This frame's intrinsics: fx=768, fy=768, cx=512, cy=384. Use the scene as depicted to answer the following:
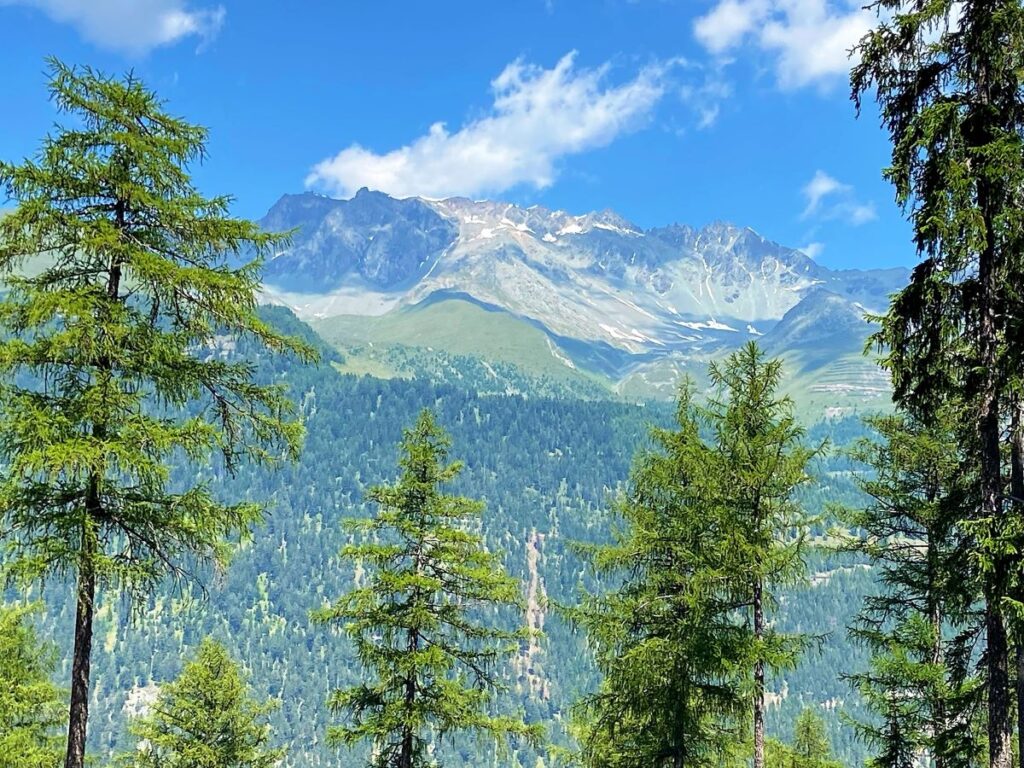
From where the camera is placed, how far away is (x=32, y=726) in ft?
74.3

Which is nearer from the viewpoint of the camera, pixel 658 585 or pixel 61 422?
pixel 61 422

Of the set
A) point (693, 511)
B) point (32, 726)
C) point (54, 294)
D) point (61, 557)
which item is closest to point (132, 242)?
point (54, 294)

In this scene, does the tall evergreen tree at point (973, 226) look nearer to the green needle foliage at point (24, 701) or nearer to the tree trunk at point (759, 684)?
the tree trunk at point (759, 684)

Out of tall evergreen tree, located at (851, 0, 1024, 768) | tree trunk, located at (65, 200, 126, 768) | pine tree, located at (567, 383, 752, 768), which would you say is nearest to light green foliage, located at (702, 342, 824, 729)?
pine tree, located at (567, 383, 752, 768)

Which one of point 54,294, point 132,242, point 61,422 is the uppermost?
point 132,242

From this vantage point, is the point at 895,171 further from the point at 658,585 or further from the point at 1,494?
the point at 1,494

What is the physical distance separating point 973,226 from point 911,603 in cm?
1318

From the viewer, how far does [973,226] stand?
34.5ft

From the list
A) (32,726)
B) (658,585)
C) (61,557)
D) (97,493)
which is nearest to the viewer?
(61,557)

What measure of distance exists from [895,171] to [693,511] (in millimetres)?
8879

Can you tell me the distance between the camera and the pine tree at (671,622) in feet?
55.5

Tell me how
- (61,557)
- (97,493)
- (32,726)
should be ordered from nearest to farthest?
(61,557)
(97,493)
(32,726)

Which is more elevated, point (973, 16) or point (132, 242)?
point (973, 16)

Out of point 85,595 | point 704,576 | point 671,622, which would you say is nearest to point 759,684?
point 671,622
